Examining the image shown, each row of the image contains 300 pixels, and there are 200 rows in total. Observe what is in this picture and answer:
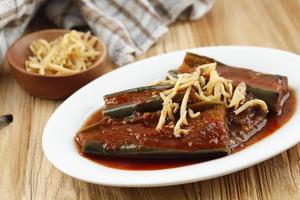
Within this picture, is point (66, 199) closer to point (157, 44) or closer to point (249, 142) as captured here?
point (249, 142)

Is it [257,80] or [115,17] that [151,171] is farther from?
[115,17]

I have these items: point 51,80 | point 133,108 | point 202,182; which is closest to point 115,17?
point 51,80

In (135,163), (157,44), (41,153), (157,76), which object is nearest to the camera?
(135,163)

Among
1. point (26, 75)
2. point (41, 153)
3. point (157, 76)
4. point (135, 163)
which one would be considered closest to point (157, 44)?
point (157, 76)

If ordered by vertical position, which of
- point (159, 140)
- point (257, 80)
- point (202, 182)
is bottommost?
point (202, 182)

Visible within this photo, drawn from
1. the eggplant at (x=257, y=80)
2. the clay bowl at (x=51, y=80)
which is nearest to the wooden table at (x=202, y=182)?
the clay bowl at (x=51, y=80)

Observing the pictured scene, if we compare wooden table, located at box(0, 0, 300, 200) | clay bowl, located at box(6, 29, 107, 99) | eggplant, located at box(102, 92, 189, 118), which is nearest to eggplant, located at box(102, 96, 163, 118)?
eggplant, located at box(102, 92, 189, 118)
